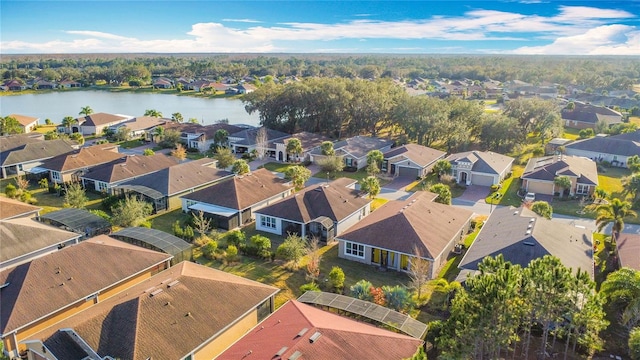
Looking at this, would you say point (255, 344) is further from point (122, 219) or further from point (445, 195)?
point (445, 195)

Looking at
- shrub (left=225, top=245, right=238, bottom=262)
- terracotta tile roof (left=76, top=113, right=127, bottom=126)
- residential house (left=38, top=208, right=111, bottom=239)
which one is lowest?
shrub (left=225, top=245, right=238, bottom=262)

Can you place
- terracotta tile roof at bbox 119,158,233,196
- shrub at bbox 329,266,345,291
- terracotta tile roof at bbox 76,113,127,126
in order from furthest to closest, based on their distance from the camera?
terracotta tile roof at bbox 76,113,127,126 → terracotta tile roof at bbox 119,158,233,196 → shrub at bbox 329,266,345,291

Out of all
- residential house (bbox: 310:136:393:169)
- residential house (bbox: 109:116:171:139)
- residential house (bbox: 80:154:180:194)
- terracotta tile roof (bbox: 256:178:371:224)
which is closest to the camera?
terracotta tile roof (bbox: 256:178:371:224)

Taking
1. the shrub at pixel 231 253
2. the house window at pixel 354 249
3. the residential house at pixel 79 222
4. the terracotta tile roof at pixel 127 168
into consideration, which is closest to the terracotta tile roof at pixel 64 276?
the shrub at pixel 231 253

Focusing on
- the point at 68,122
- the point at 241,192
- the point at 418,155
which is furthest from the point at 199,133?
the point at 418,155

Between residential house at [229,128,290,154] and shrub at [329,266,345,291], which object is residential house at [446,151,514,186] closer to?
residential house at [229,128,290,154]

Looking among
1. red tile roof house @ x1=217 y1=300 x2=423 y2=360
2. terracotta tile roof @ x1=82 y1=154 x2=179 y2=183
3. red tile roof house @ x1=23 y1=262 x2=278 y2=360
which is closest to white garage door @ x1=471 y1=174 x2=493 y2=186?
red tile roof house @ x1=23 y1=262 x2=278 y2=360
